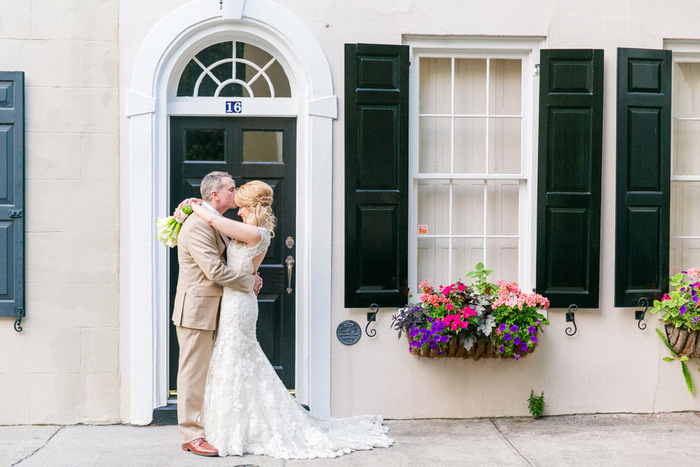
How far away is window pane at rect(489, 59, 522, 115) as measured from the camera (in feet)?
17.8

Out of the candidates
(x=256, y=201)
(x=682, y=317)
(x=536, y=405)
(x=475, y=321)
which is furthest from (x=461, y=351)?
(x=256, y=201)

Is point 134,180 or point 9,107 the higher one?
point 9,107

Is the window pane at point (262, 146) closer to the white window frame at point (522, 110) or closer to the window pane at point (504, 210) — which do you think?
the white window frame at point (522, 110)

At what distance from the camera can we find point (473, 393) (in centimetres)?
532

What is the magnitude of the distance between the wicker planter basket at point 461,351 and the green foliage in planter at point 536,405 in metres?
0.42

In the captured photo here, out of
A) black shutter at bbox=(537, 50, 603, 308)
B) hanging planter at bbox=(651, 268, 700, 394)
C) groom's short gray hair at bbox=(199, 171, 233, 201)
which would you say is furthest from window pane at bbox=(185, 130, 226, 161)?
hanging planter at bbox=(651, 268, 700, 394)

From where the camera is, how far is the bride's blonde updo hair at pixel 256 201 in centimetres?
448

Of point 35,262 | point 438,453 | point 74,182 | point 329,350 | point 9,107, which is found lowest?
Result: point 438,453

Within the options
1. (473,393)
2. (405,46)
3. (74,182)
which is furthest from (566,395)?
(74,182)

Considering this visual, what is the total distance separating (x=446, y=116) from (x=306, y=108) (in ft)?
3.67

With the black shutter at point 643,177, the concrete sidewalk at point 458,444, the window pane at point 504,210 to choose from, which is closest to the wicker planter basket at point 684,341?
the black shutter at point 643,177

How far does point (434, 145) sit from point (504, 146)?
564mm

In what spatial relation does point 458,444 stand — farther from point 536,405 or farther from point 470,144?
point 470,144

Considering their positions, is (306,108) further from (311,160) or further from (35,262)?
(35,262)
